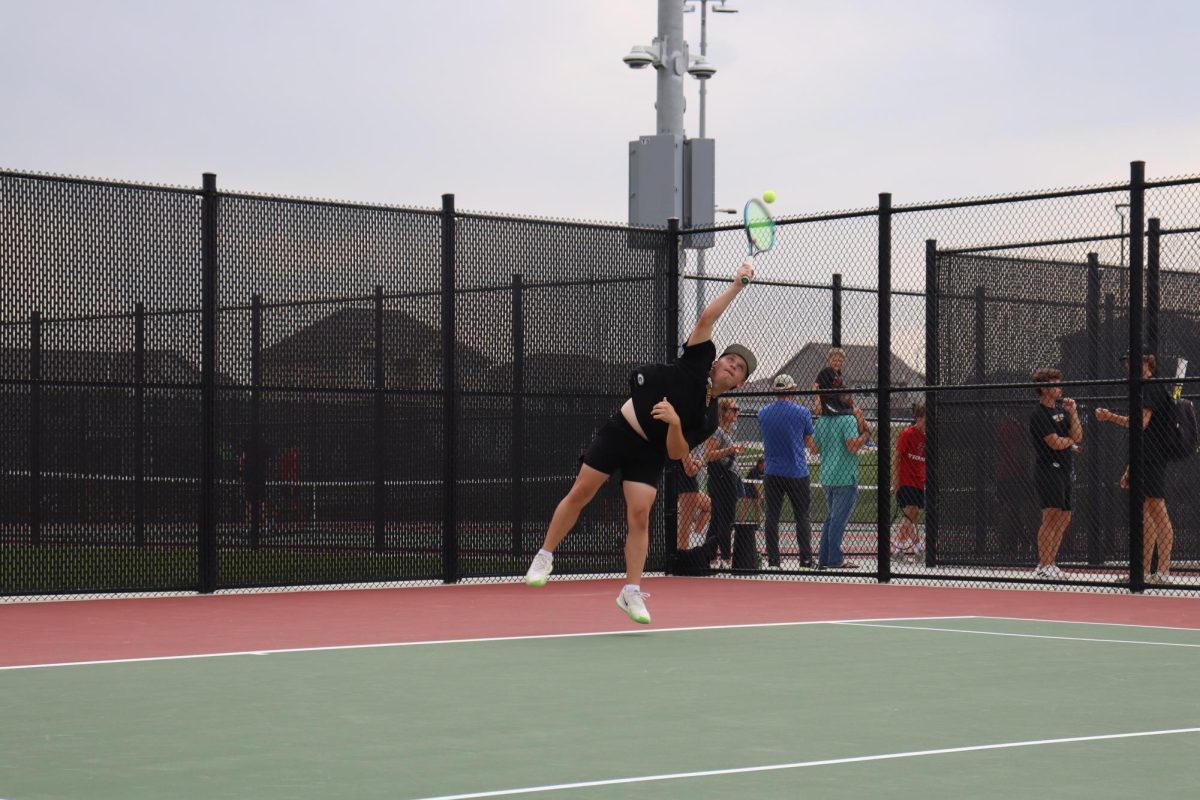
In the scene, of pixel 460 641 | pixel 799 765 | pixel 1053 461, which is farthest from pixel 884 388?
pixel 799 765

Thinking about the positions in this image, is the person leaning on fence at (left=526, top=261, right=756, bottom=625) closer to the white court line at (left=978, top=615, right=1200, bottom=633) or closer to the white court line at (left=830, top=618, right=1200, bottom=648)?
the white court line at (left=830, top=618, right=1200, bottom=648)

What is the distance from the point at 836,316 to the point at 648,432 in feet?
23.0

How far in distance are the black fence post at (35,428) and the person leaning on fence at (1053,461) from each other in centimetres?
746

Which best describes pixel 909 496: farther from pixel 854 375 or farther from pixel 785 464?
pixel 785 464

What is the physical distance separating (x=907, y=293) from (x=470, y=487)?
13.0 ft

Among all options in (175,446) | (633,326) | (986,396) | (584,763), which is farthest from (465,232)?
(584,763)

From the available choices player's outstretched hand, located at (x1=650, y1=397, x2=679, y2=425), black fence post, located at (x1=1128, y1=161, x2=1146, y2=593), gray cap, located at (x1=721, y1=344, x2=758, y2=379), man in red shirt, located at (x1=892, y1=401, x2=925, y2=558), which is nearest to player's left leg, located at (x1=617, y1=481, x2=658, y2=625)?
player's outstretched hand, located at (x1=650, y1=397, x2=679, y2=425)

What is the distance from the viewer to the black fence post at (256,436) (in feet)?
42.8

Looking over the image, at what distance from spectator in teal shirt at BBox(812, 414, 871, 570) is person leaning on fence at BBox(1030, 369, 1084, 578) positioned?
1.51m

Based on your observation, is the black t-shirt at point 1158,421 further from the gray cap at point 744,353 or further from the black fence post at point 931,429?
the gray cap at point 744,353

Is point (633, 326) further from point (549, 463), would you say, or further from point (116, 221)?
point (116, 221)

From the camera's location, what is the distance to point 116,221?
40.4ft

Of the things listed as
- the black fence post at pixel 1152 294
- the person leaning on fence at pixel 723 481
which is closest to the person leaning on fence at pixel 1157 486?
the black fence post at pixel 1152 294

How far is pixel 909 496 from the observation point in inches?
676
